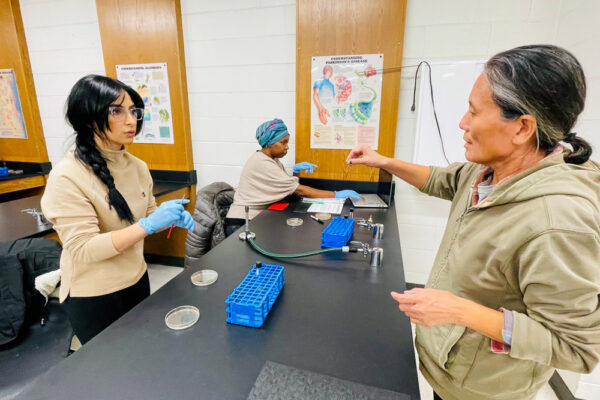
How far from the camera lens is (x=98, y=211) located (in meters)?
1.10

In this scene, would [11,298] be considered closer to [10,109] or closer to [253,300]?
[253,300]

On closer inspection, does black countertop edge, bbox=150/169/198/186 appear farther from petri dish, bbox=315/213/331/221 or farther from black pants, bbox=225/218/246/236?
petri dish, bbox=315/213/331/221

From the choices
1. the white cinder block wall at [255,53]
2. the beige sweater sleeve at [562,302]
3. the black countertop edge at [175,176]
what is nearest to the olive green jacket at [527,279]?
the beige sweater sleeve at [562,302]

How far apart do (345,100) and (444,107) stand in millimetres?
709

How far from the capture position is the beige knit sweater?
1.01 m

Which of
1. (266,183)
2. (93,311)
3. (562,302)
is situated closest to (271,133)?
(266,183)

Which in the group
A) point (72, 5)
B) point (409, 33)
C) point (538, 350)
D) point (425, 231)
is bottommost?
point (425, 231)

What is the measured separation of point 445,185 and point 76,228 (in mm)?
1301

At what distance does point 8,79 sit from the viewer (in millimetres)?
2803

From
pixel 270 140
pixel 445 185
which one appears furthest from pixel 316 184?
pixel 445 185

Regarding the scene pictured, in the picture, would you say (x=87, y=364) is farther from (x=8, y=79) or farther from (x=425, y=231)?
(x=8, y=79)

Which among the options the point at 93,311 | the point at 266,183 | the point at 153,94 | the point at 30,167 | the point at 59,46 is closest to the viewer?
the point at 93,311

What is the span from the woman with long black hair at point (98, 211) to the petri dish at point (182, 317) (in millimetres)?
352

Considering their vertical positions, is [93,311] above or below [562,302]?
below
